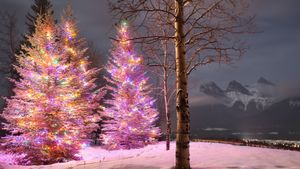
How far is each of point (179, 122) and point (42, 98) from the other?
1094 centimetres

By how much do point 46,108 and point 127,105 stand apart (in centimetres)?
841

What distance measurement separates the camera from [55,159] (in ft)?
59.7

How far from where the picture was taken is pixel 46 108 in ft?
→ 60.8

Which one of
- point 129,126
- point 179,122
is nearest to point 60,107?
point 129,126

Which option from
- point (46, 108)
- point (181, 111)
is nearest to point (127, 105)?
point (46, 108)

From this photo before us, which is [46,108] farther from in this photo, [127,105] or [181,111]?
[181,111]

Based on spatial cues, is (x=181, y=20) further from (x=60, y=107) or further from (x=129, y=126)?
(x=129, y=126)

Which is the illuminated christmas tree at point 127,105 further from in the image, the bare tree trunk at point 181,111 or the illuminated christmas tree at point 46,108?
the bare tree trunk at point 181,111

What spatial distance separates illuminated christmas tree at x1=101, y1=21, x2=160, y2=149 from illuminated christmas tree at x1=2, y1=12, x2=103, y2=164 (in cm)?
578

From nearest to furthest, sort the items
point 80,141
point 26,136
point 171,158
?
point 171,158 < point 26,136 < point 80,141

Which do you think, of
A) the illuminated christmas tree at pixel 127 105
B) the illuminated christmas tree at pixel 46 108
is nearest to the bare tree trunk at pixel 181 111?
the illuminated christmas tree at pixel 46 108

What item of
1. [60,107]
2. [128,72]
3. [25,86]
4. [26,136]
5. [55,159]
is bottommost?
[55,159]

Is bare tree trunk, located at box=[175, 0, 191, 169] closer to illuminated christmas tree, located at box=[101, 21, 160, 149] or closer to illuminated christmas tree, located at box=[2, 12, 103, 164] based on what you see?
illuminated christmas tree, located at box=[2, 12, 103, 164]

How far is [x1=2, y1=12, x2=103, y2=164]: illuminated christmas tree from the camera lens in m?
18.2
